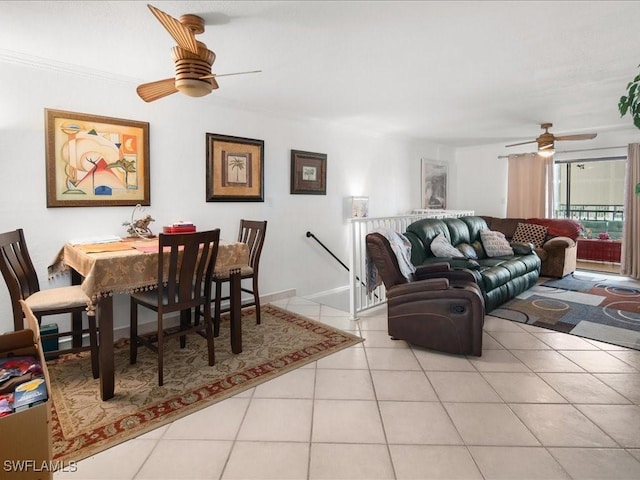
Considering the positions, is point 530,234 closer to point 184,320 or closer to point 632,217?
point 632,217

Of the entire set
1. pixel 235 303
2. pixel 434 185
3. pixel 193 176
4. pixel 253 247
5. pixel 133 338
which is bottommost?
pixel 133 338

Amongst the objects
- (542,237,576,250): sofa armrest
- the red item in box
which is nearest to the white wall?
the red item in box

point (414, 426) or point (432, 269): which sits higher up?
point (432, 269)

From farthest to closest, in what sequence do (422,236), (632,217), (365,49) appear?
(632,217) → (422,236) → (365,49)

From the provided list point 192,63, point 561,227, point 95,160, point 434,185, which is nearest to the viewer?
point 192,63

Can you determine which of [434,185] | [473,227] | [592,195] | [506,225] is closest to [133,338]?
[473,227]

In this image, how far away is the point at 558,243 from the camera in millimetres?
5449

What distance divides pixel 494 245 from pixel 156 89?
4.31m

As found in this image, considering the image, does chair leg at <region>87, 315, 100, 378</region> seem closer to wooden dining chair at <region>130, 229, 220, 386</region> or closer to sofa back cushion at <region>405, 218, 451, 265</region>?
wooden dining chair at <region>130, 229, 220, 386</region>

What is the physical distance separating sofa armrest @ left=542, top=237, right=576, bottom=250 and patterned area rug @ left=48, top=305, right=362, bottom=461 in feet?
13.2

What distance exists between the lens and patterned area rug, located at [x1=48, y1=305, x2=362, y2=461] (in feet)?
6.36

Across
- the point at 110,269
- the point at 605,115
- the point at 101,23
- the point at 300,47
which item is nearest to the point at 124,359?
the point at 110,269

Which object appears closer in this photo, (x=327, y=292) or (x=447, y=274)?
(x=447, y=274)

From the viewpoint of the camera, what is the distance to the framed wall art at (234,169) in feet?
12.3
